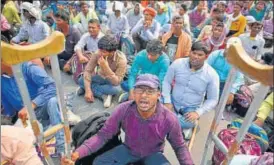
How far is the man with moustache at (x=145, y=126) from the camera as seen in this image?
92.5 inches

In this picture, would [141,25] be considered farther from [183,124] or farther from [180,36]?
[183,124]

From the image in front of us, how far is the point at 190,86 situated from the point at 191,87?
0.6 inches

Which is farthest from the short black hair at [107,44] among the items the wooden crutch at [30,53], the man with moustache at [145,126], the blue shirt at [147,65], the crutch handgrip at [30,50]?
the crutch handgrip at [30,50]

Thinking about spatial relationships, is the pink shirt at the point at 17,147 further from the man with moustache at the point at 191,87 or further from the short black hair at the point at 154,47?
the short black hair at the point at 154,47

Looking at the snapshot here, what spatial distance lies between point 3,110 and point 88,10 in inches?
139

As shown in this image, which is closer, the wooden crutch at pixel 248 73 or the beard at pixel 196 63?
the wooden crutch at pixel 248 73

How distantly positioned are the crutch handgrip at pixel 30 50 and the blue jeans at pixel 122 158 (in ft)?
4.17

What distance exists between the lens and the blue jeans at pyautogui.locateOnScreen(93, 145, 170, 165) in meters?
2.63

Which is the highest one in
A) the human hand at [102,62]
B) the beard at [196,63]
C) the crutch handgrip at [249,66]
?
the crutch handgrip at [249,66]

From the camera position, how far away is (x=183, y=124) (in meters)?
3.56

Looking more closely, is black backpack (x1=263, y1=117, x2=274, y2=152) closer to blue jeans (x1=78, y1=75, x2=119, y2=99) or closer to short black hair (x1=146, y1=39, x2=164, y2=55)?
short black hair (x1=146, y1=39, x2=164, y2=55)

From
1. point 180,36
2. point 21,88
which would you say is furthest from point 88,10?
point 21,88

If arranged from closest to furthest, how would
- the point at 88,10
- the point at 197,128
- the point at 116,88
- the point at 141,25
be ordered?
the point at 197,128, the point at 116,88, the point at 141,25, the point at 88,10

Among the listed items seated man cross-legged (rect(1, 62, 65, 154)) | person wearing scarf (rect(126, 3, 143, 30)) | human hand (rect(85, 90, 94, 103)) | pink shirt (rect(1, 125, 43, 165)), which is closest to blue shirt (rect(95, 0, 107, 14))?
person wearing scarf (rect(126, 3, 143, 30))
